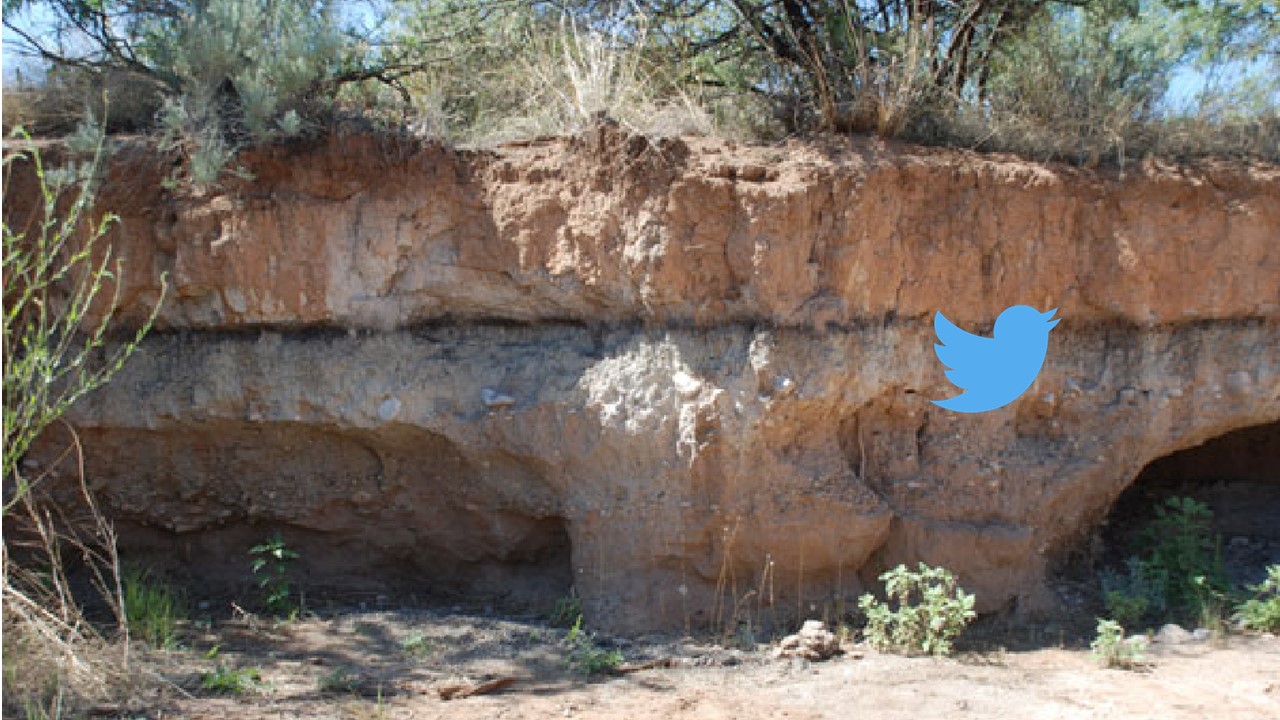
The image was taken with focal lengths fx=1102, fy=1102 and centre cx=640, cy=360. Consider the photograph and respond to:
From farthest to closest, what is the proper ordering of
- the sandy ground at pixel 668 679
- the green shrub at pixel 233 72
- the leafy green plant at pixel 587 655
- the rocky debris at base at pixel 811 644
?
the green shrub at pixel 233 72 < the rocky debris at base at pixel 811 644 < the leafy green plant at pixel 587 655 < the sandy ground at pixel 668 679

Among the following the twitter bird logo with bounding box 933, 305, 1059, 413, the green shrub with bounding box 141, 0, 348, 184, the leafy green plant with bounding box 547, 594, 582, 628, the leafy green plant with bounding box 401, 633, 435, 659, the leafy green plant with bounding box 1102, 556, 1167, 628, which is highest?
the green shrub with bounding box 141, 0, 348, 184

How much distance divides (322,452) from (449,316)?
105 cm

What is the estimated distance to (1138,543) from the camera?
6.67m

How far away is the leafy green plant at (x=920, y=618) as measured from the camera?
5309 mm

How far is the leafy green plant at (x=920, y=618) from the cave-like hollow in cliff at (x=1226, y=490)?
74.9 inches

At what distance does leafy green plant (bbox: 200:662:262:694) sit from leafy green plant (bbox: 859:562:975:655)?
284cm

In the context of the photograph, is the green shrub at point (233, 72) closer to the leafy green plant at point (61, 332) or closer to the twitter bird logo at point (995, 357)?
the leafy green plant at point (61, 332)

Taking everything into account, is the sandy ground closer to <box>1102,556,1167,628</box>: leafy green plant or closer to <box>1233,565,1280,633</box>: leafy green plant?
<box>1233,565,1280,633</box>: leafy green plant

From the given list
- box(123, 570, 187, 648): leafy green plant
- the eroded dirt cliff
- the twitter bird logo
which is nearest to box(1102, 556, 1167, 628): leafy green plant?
the eroded dirt cliff

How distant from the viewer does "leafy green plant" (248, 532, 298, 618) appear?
5.88 m

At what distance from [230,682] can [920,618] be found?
3.17m

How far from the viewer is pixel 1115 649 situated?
17.0ft

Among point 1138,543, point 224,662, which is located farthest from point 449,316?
point 1138,543

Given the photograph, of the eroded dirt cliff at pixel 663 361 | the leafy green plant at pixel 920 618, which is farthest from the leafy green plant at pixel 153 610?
the leafy green plant at pixel 920 618
